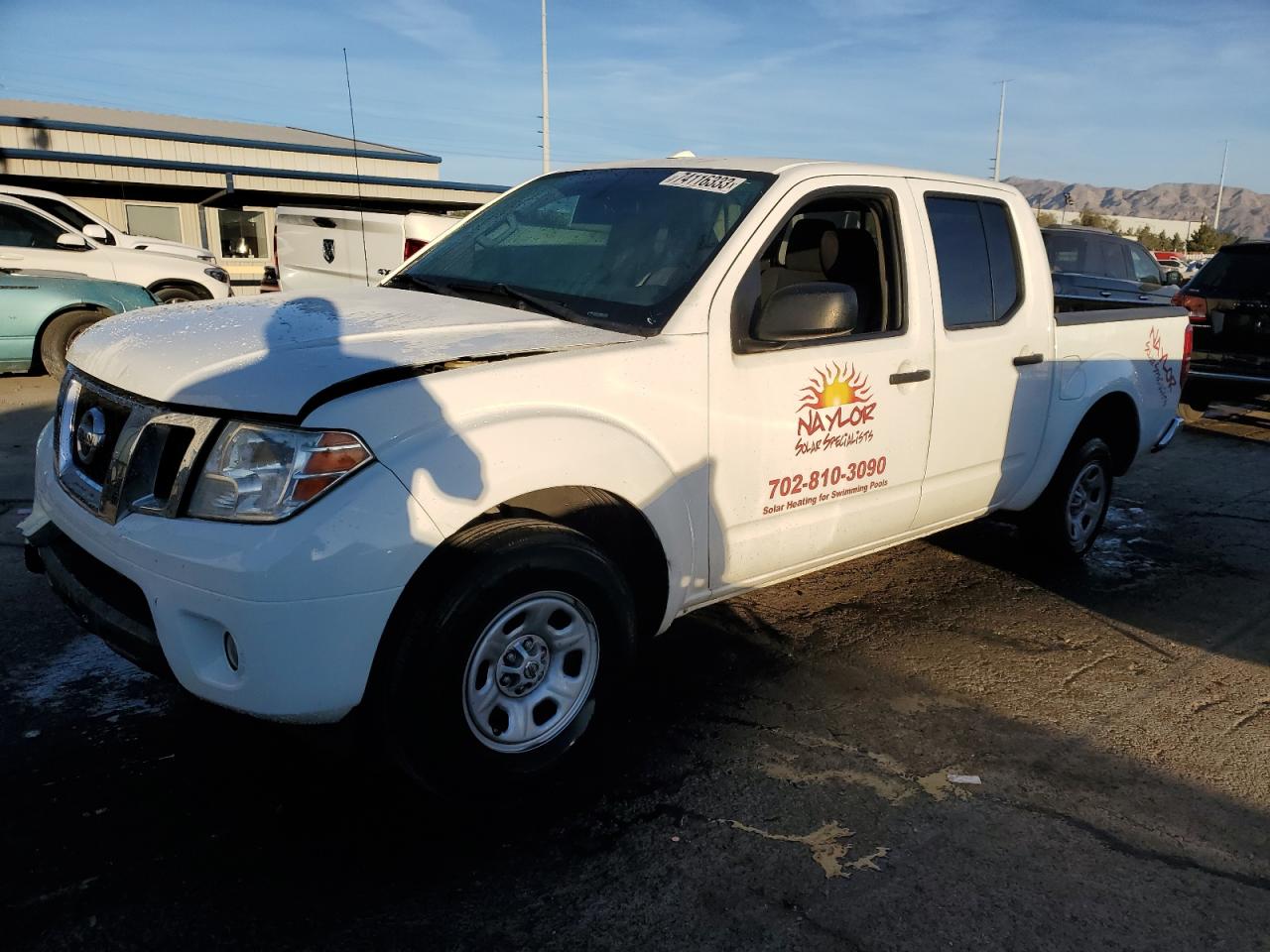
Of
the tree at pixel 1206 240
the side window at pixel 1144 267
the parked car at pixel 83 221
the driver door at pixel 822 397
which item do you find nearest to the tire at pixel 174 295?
the parked car at pixel 83 221

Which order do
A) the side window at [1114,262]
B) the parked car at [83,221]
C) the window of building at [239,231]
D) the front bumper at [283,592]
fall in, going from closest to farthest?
the front bumper at [283,592]
the parked car at [83,221]
the side window at [1114,262]
the window of building at [239,231]

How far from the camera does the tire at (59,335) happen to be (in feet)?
31.0

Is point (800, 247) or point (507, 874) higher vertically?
point (800, 247)

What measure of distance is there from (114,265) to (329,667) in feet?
32.1

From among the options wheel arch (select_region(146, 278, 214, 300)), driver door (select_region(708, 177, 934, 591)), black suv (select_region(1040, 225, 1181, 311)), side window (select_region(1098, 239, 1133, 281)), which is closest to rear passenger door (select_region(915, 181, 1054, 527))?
driver door (select_region(708, 177, 934, 591))

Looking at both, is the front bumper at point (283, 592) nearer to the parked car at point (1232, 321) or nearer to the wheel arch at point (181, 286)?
the parked car at point (1232, 321)

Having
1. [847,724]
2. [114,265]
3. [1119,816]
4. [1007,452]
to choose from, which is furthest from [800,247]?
[114,265]

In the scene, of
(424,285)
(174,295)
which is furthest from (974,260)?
(174,295)

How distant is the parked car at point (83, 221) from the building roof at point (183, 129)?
10.7 m

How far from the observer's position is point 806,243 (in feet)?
13.9

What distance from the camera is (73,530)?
2.84 m

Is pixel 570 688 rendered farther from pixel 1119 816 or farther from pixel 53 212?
pixel 53 212

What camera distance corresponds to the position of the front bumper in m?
2.36

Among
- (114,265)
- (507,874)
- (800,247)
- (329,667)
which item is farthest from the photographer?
Result: (114,265)
